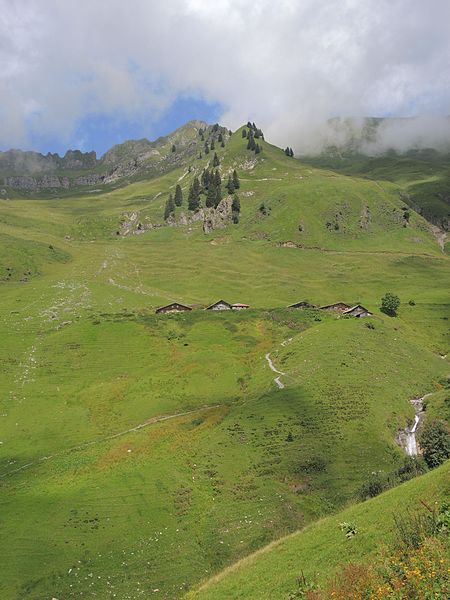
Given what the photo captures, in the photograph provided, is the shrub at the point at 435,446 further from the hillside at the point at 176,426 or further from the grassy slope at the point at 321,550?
the grassy slope at the point at 321,550

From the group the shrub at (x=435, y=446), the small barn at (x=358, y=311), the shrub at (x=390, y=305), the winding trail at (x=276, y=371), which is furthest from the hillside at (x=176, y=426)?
the small barn at (x=358, y=311)

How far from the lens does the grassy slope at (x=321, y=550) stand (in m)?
23.9

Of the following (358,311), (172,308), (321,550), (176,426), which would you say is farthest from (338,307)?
(321,550)

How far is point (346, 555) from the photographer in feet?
78.9

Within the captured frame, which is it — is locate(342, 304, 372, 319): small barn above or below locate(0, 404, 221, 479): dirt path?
above

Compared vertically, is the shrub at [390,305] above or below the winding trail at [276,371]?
above

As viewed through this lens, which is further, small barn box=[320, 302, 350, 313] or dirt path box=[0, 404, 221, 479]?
small barn box=[320, 302, 350, 313]

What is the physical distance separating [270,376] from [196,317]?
38973 millimetres

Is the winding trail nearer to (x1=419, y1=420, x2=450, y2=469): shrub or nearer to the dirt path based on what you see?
the dirt path

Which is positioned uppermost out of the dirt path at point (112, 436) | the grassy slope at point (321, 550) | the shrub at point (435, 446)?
the grassy slope at point (321, 550)

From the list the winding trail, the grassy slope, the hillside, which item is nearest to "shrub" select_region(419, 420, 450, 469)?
the hillside

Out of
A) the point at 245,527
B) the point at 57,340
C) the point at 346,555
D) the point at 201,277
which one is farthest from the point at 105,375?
the point at 201,277

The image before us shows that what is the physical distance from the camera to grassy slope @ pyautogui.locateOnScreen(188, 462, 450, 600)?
23875mm

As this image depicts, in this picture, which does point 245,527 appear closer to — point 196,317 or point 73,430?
point 73,430
